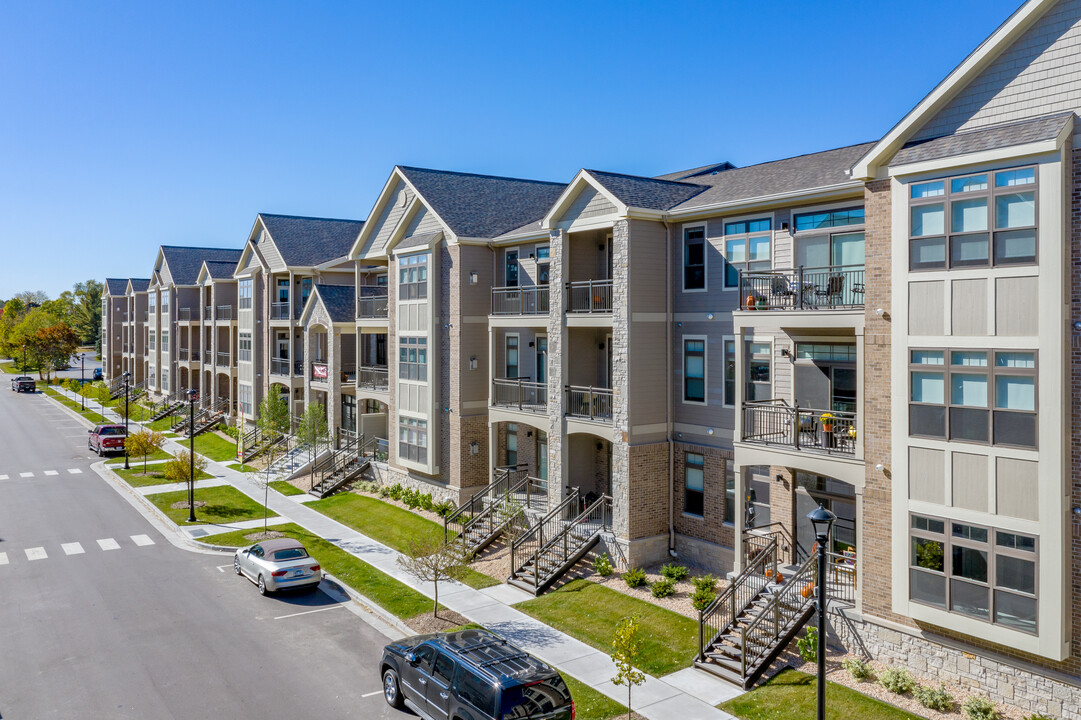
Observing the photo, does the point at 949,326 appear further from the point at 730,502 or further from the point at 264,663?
the point at 264,663

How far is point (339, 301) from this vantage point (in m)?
38.4

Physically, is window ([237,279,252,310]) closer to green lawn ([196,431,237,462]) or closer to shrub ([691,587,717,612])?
green lawn ([196,431,237,462])

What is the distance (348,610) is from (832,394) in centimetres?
1338

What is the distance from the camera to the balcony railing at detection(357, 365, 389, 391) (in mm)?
34438

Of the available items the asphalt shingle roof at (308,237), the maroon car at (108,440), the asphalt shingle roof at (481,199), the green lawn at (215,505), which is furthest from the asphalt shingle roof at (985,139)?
the maroon car at (108,440)

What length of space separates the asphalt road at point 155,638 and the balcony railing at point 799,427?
1032 cm

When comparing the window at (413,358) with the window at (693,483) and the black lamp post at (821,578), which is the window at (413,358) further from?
the black lamp post at (821,578)

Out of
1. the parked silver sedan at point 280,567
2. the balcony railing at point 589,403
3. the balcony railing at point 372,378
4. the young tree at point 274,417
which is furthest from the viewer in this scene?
the young tree at point 274,417

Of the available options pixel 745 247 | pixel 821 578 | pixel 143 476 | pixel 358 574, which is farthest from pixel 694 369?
pixel 143 476

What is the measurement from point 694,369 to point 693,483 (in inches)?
129

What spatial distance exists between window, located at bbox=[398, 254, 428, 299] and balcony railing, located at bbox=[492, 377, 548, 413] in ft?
Result: 17.7

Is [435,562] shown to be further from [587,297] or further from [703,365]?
[587,297]

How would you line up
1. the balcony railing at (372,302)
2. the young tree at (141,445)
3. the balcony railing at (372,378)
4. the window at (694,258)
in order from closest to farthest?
the window at (694,258) < the balcony railing at (372,378) < the balcony railing at (372,302) < the young tree at (141,445)

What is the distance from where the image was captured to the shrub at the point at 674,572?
2016cm
